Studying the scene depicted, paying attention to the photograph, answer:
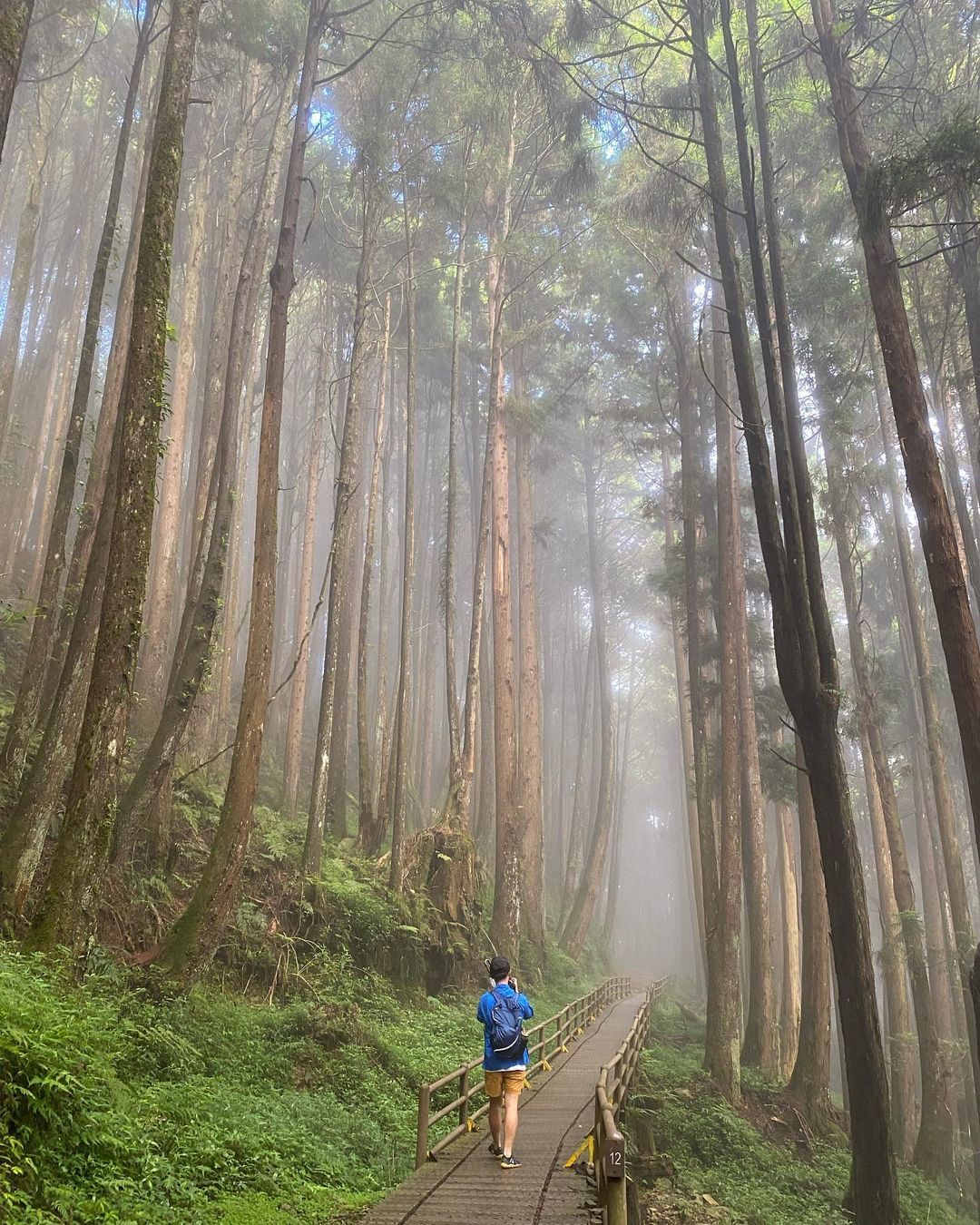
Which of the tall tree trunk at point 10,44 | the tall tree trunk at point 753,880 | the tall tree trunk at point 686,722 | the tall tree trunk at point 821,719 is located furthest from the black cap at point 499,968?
the tall tree trunk at point 686,722

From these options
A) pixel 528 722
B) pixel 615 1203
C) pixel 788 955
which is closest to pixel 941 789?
pixel 788 955

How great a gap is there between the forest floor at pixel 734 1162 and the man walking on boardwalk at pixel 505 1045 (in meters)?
1.72

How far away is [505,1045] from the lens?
21.7ft

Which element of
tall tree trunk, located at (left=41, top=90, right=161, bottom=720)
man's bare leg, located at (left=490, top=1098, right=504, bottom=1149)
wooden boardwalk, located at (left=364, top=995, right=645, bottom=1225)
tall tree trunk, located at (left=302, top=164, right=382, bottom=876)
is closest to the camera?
wooden boardwalk, located at (left=364, top=995, right=645, bottom=1225)

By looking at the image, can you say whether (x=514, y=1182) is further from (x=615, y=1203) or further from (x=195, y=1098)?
(x=195, y=1098)

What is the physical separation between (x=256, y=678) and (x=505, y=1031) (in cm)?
454

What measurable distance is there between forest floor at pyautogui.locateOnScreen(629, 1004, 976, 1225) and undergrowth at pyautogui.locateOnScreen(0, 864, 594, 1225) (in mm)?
2728

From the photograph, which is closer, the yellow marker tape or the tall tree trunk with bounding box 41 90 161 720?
the yellow marker tape

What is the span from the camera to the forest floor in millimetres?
8375

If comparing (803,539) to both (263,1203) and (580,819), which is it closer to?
(263,1203)

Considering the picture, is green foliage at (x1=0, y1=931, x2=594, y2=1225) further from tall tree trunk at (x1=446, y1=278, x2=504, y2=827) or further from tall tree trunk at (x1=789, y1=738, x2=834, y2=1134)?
tall tree trunk at (x1=789, y1=738, x2=834, y2=1134)

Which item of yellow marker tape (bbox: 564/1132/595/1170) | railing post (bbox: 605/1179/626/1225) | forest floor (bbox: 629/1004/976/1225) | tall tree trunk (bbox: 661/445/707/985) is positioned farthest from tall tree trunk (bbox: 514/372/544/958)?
railing post (bbox: 605/1179/626/1225)

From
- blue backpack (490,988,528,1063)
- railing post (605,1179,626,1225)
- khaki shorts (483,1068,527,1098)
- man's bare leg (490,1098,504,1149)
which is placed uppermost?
blue backpack (490,988,528,1063)

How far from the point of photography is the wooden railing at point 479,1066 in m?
6.71
